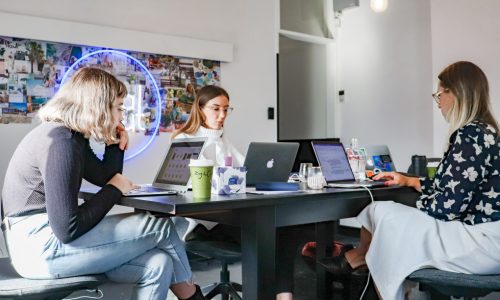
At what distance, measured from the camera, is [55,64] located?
11.0 ft

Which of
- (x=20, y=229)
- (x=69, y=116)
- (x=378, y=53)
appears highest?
(x=378, y=53)

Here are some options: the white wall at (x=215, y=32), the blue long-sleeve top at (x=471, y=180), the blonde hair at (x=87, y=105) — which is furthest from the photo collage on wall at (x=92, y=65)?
the blue long-sleeve top at (x=471, y=180)

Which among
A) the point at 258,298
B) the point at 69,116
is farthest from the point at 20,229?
the point at 258,298

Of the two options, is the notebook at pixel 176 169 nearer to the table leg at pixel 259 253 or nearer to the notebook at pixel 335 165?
the table leg at pixel 259 253

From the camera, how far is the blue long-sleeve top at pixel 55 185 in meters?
1.47

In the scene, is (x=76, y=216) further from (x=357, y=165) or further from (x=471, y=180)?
(x=357, y=165)

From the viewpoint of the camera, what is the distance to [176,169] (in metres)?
1.96

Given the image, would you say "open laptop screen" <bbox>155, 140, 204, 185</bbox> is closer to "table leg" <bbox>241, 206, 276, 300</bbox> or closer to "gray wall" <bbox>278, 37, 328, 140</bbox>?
"table leg" <bbox>241, 206, 276, 300</bbox>

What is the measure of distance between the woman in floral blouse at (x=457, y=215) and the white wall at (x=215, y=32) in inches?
91.5

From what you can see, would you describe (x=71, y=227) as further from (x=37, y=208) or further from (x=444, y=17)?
(x=444, y=17)

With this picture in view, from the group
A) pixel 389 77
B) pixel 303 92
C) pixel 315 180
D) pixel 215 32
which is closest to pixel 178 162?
pixel 315 180

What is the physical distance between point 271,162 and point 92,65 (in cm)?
A: 193

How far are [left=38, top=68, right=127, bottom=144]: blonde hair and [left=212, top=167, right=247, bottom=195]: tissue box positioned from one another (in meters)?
0.39

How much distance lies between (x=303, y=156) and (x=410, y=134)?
44.1 inches
